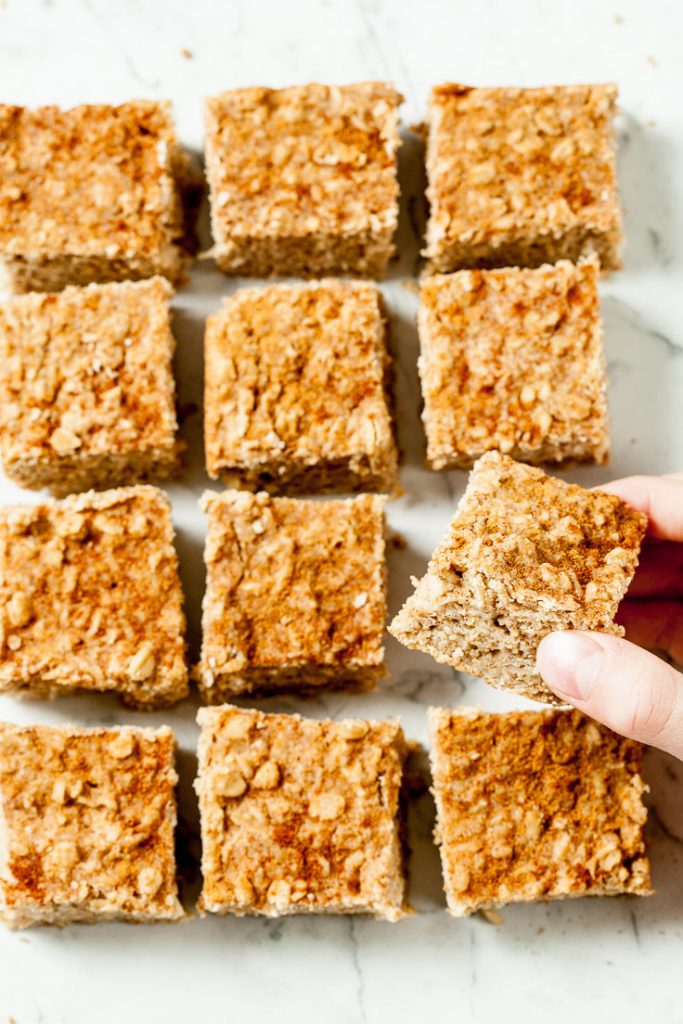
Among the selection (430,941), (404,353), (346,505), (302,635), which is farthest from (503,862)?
(404,353)

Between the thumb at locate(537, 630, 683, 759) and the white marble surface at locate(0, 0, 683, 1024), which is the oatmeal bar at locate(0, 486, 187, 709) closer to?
the white marble surface at locate(0, 0, 683, 1024)

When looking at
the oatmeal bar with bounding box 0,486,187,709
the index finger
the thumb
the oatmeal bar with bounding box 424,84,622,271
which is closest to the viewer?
the thumb

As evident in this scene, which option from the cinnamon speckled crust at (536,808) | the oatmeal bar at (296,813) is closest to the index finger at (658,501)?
the cinnamon speckled crust at (536,808)

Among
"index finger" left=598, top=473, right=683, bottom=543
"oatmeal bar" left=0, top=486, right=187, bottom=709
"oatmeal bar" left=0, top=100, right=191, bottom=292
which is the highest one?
"oatmeal bar" left=0, top=100, right=191, bottom=292

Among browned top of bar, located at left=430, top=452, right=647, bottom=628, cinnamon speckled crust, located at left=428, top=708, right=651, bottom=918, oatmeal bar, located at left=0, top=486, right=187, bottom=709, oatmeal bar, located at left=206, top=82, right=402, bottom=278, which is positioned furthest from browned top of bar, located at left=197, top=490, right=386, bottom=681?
oatmeal bar, located at left=206, top=82, right=402, bottom=278

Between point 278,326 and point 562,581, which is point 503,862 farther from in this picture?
point 278,326
